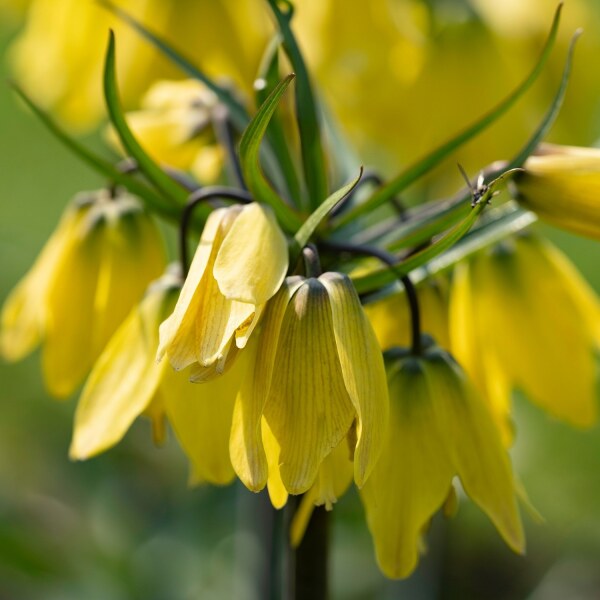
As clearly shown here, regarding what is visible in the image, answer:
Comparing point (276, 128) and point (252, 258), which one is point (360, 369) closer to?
point (252, 258)

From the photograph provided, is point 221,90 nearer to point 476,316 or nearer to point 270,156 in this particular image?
point 270,156

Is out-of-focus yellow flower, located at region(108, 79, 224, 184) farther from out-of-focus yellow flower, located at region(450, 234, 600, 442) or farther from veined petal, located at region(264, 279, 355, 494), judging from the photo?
veined petal, located at region(264, 279, 355, 494)

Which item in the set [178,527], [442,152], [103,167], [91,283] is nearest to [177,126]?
A: [91,283]

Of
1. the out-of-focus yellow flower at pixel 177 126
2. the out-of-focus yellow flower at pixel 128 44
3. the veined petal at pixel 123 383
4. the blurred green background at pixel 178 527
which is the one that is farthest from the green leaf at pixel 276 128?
the blurred green background at pixel 178 527

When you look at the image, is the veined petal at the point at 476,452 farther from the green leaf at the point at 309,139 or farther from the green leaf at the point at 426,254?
the green leaf at the point at 309,139

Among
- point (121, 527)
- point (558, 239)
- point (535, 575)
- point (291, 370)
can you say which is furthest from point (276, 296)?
point (558, 239)
